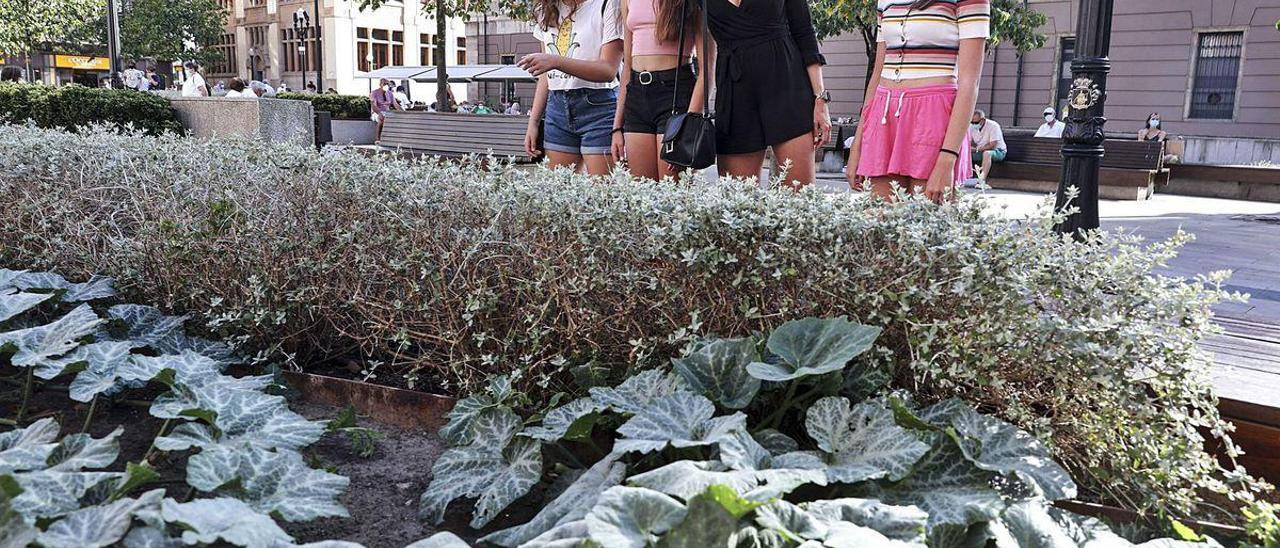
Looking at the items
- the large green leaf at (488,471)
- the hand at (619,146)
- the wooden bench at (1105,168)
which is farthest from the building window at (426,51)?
the large green leaf at (488,471)

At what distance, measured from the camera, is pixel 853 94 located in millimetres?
30906

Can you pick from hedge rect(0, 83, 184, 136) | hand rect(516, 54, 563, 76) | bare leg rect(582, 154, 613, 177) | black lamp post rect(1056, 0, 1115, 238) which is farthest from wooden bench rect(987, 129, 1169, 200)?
hedge rect(0, 83, 184, 136)

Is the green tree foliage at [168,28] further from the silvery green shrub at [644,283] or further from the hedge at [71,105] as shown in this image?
the silvery green shrub at [644,283]

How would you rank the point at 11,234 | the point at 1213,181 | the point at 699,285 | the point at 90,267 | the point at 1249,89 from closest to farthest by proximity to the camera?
1. the point at 699,285
2. the point at 90,267
3. the point at 11,234
4. the point at 1213,181
5. the point at 1249,89

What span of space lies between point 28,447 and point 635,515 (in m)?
1.39

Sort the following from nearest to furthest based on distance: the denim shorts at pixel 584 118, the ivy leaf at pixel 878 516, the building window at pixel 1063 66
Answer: the ivy leaf at pixel 878 516, the denim shorts at pixel 584 118, the building window at pixel 1063 66

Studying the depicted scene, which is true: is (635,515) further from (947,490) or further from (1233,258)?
(1233,258)

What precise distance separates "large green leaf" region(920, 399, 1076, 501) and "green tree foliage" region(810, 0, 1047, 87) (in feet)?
47.3

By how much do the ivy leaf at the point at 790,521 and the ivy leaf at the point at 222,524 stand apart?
2.93ft

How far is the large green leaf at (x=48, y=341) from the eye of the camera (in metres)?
2.58

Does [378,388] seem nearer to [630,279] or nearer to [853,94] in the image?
[630,279]

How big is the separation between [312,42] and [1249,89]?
182 feet

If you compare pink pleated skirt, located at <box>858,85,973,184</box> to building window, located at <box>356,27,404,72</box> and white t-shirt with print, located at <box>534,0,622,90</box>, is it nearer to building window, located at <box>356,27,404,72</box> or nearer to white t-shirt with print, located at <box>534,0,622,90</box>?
white t-shirt with print, located at <box>534,0,622,90</box>

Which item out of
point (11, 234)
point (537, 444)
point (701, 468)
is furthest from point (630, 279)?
point (11, 234)
